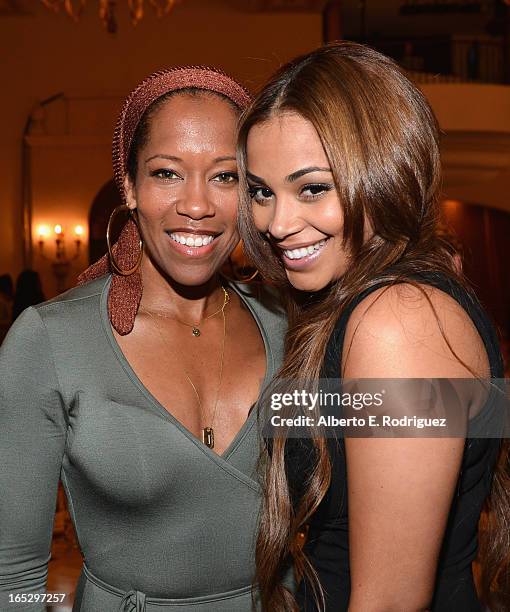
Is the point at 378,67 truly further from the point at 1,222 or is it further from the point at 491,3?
the point at 491,3

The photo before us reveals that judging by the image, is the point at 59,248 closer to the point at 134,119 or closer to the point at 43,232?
the point at 43,232

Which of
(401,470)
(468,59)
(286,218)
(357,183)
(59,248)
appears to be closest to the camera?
(401,470)

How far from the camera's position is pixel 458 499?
1.38 metres

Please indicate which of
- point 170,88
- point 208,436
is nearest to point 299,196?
point 170,88

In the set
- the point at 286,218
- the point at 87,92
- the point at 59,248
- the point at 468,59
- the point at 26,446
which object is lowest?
the point at 26,446

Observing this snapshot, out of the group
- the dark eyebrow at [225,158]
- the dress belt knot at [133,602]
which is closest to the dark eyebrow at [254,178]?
the dark eyebrow at [225,158]

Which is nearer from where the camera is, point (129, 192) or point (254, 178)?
point (254, 178)

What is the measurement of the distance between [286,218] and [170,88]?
0.44 metres

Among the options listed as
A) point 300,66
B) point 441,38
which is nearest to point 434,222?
point 300,66

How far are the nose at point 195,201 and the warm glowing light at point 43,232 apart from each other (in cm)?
850

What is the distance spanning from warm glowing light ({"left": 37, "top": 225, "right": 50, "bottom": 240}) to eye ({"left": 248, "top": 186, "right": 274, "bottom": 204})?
339 inches

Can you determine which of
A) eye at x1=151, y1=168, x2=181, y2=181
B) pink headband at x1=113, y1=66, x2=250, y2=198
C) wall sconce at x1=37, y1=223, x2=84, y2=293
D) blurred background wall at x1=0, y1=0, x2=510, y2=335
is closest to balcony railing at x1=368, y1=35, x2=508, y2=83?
blurred background wall at x1=0, y1=0, x2=510, y2=335

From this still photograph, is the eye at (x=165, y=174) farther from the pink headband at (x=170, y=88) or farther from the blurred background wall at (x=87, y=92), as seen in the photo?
the blurred background wall at (x=87, y=92)

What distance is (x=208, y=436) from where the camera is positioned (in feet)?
5.33
